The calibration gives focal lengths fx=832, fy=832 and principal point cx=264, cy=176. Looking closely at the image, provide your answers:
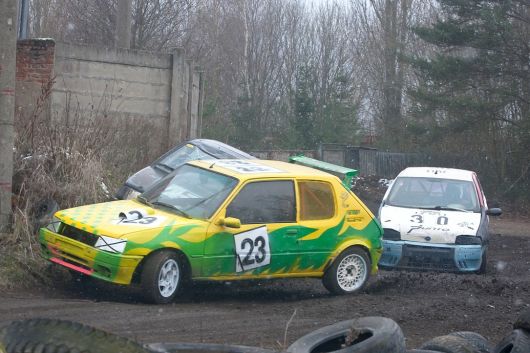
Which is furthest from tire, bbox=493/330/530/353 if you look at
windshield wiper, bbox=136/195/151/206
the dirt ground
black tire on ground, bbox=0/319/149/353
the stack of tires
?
windshield wiper, bbox=136/195/151/206

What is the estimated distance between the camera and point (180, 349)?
209 inches

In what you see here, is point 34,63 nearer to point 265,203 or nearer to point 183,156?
point 183,156

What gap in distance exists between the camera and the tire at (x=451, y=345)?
6.12 m

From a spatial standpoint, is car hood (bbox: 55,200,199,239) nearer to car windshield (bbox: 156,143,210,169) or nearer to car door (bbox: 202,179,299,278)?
car door (bbox: 202,179,299,278)

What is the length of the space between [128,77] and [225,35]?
29312 millimetres

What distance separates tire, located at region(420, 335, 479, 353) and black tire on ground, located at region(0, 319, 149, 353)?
8.60ft

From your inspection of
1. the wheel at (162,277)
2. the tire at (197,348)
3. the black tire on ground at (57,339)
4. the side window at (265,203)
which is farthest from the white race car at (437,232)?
the black tire on ground at (57,339)

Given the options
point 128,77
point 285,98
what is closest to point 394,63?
point 285,98

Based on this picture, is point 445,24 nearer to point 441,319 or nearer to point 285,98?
point 285,98

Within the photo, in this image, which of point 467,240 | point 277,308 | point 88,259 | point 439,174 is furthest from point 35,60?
point 277,308

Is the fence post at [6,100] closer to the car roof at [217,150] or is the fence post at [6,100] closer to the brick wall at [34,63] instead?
the car roof at [217,150]

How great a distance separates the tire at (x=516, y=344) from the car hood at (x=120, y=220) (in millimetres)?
4133

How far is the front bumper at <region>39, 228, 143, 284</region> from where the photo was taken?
8.62 m

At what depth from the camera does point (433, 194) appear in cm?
1426
